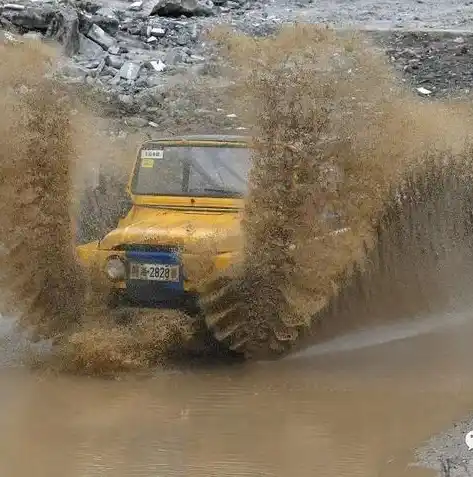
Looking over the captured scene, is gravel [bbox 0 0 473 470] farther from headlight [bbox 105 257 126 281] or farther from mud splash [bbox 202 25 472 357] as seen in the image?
headlight [bbox 105 257 126 281]

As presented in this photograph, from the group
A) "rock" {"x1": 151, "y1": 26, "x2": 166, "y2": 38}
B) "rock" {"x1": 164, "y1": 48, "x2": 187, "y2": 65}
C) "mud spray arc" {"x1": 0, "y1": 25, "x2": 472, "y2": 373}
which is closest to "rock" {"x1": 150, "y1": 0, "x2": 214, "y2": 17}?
"rock" {"x1": 151, "y1": 26, "x2": 166, "y2": 38}

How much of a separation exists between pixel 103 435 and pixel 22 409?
83cm

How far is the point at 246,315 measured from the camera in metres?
6.93

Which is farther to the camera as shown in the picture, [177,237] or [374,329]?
[374,329]

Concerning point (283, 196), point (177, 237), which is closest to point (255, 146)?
point (283, 196)

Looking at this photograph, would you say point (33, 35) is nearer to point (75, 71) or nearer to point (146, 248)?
point (75, 71)

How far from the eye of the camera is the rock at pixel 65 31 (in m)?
15.5

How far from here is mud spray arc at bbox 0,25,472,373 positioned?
22.6 feet

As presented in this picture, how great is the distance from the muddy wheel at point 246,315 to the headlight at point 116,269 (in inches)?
24.1

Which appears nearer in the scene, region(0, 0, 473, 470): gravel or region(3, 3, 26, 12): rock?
region(0, 0, 473, 470): gravel

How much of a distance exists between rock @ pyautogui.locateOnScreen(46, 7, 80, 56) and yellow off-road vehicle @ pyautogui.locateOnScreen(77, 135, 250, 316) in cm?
779

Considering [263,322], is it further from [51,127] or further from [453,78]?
[453,78]

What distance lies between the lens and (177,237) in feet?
22.5

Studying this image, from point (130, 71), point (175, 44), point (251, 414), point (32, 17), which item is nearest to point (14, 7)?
point (32, 17)
